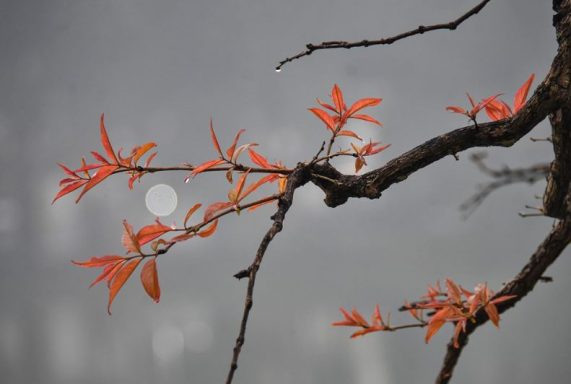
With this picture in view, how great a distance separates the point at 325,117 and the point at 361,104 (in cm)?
8

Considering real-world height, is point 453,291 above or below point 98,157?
below

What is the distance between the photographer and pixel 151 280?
0.62 metres

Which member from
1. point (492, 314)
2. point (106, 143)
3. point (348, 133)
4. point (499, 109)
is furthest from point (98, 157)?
point (492, 314)

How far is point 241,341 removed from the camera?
1.43ft

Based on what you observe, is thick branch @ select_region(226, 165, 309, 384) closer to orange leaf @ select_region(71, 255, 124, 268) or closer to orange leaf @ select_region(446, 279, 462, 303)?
orange leaf @ select_region(71, 255, 124, 268)

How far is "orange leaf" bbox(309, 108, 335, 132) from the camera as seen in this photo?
92 cm

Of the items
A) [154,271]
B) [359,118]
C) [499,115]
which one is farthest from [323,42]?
[499,115]

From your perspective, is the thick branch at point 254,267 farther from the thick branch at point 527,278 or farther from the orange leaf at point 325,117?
the thick branch at point 527,278

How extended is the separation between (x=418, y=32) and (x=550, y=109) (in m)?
0.36

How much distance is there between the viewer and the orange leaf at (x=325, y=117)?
0.92 m

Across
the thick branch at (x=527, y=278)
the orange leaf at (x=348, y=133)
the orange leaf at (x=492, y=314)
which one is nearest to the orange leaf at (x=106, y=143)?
the orange leaf at (x=348, y=133)

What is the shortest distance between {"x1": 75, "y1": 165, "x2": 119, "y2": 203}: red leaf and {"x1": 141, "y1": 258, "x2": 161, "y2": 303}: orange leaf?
200 mm

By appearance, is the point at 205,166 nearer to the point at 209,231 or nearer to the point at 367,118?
the point at 209,231

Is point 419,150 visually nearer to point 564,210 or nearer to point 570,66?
point 570,66
